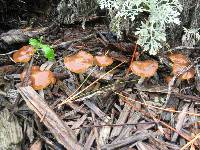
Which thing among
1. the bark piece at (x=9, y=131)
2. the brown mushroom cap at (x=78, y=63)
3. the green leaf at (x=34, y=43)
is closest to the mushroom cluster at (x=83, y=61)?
the brown mushroom cap at (x=78, y=63)

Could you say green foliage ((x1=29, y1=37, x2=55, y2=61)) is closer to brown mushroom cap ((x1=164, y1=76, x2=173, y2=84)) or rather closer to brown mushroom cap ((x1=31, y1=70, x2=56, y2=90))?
brown mushroom cap ((x1=31, y1=70, x2=56, y2=90))

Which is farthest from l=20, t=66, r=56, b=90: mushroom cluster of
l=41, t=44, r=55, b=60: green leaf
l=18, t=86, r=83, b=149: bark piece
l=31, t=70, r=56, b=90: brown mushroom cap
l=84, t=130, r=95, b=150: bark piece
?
l=84, t=130, r=95, b=150: bark piece

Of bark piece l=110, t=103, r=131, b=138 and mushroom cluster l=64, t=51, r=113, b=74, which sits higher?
mushroom cluster l=64, t=51, r=113, b=74

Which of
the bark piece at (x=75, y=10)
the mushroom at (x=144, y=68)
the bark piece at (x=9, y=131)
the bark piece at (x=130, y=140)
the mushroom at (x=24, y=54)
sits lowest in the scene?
the bark piece at (x=130, y=140)

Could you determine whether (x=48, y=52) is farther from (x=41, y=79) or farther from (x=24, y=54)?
(x=41, y=79)

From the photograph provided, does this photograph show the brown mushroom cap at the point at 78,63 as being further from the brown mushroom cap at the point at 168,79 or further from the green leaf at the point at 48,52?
the brown mushroom cap at the point at 168,79

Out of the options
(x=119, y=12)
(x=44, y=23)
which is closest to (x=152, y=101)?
(x=119, y=12)
